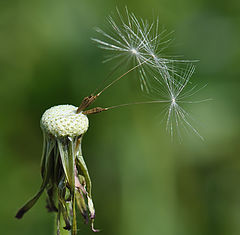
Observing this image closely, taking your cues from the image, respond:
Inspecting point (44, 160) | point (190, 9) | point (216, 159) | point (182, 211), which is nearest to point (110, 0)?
point (190, 9)

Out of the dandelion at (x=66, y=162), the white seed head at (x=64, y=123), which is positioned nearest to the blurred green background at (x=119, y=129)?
the dandelion at (x=66, y=162)

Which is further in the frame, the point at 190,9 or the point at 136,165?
the point at 190,9

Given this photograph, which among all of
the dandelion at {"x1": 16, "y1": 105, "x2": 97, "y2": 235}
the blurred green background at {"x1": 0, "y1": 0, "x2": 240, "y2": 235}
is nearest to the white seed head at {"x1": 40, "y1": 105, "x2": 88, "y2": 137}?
the dandelion at {"x1": 16, "y1": 105, "x2": 97, "y2": 235}

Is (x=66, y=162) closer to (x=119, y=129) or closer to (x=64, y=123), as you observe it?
(x=64, y=123)

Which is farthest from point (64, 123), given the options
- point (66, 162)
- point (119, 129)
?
point (119, 129)

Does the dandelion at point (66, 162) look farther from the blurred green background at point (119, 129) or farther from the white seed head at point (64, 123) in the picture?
the blurred green background at point (119, 129)

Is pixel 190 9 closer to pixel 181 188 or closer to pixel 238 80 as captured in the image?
pixel 238 80
